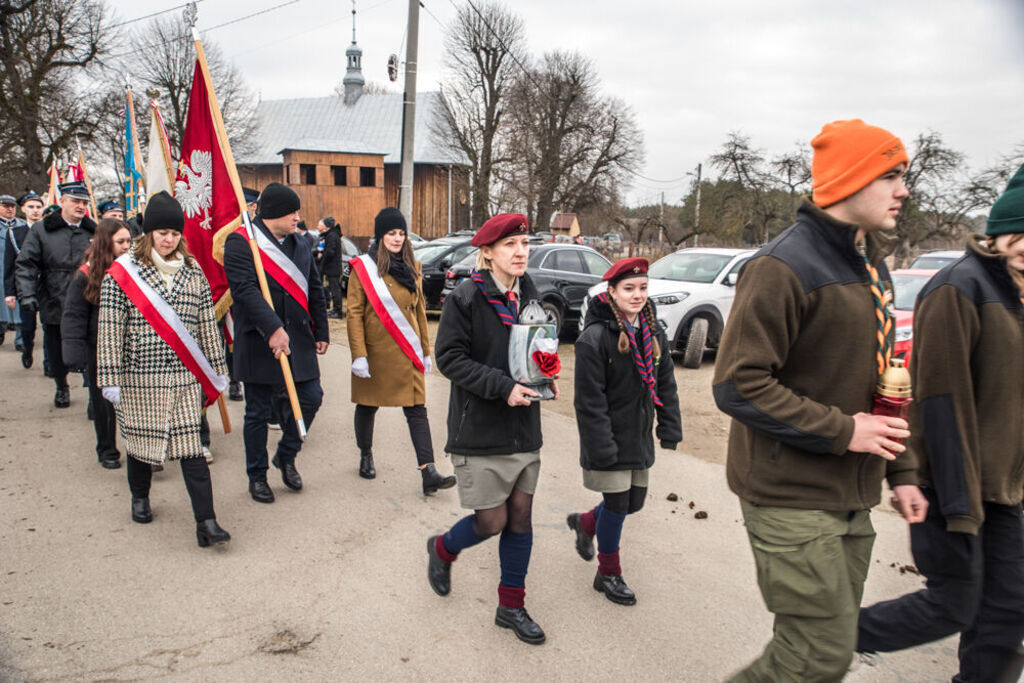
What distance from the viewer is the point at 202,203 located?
5.12m

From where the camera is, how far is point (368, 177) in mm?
47312

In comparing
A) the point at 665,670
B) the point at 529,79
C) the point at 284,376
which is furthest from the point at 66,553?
the point at 529,79

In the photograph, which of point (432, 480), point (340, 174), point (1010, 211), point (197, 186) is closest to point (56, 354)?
point (197, 186)

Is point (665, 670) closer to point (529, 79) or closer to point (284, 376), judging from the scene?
point (284, 376)

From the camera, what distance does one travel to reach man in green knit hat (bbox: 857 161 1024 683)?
2.39 metres

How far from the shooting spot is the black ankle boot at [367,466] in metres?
5.33

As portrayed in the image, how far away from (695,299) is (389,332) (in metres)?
6.25

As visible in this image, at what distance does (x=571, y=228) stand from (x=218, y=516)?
28.1 meters

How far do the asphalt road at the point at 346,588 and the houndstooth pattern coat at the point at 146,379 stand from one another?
1.97 ft

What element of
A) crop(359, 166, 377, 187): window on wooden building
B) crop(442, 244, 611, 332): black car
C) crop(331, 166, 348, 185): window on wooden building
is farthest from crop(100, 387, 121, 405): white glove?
crop(359, 166, 377, 187): window on wooden building

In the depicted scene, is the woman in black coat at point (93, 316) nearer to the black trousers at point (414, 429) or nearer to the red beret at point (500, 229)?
the black trousers at point (414, 429)

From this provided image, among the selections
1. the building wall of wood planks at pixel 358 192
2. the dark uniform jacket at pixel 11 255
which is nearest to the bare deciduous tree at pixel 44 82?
the building wall of wood planks at pixel 358 192

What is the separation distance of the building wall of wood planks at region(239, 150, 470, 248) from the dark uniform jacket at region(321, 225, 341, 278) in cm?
2887

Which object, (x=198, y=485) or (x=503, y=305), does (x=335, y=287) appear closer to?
(x=198, y=485)
